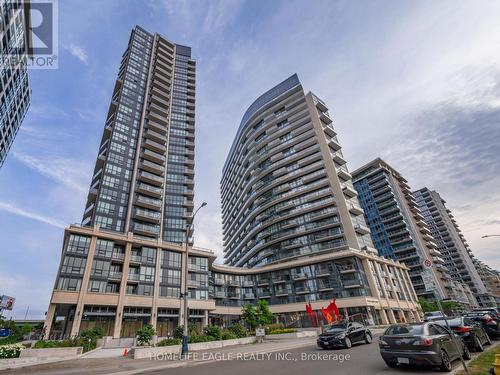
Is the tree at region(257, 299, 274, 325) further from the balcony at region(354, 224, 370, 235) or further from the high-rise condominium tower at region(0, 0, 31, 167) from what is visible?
the high-rise condominium tower at region(0, 0, 31, 167)

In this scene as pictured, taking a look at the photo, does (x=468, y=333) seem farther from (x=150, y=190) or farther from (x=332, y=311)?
(x=150, y=190)

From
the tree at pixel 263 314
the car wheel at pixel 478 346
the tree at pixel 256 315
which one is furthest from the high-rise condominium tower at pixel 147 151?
the car wheel at pixel 478 346

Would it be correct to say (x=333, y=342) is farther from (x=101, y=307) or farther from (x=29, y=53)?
(x=29, y=53)

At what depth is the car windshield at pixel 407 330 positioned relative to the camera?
9.04m

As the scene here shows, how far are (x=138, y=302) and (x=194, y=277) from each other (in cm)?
1096

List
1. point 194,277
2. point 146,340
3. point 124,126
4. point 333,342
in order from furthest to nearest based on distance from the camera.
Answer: point 124,126 < point 194,277 < point 146,340 < point 333,342

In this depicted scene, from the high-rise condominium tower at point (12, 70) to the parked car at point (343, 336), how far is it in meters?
51.7

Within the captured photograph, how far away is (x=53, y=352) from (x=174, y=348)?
8242 millimetres

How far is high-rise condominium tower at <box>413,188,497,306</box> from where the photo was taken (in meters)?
112

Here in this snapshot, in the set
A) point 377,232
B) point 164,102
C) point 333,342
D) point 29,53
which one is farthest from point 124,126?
point 377,232

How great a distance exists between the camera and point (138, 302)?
39719 mm

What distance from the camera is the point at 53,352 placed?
57.8ft

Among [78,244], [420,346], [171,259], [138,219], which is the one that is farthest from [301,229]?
[420,346]

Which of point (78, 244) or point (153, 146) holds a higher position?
point (153, 146)
